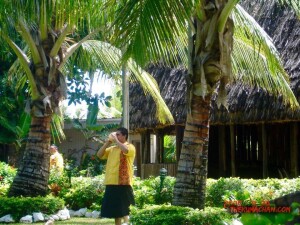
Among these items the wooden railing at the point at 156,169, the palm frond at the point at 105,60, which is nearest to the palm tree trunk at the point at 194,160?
the palm frond at the point at 105,60

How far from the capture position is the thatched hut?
1427 cm

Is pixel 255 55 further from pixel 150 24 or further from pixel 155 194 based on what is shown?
pixel 150 24

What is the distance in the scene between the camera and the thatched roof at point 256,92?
1404 centimetres

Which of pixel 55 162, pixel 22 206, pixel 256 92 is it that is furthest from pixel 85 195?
pixel 256 92

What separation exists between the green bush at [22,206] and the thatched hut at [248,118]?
5.77 meters

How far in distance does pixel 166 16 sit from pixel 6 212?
17.6ft

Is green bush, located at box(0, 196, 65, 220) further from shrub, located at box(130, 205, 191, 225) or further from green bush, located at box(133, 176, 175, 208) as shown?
shrub, located at box(130, 205, 191, 225)

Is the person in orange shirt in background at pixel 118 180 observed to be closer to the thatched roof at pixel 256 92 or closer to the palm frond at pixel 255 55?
the palm frond at pixel 255 55

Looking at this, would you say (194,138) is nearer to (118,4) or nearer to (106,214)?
(106,214)

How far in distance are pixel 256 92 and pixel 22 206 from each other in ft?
21.4

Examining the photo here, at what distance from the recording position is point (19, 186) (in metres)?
11.0

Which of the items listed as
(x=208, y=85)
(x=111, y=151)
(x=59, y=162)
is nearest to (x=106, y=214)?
(x=111, y=151)

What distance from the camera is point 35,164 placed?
10930 mm

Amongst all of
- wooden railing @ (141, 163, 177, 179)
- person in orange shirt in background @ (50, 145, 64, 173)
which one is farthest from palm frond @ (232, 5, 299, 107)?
wooden railing @ (141, 163, 177, 179)
